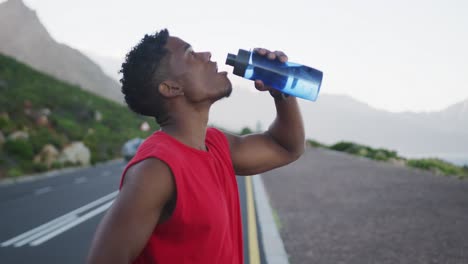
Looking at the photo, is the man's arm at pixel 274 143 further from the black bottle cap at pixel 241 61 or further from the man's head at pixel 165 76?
the man's head at pixel 165 76

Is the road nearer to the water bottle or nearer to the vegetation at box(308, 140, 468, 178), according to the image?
the water bottle

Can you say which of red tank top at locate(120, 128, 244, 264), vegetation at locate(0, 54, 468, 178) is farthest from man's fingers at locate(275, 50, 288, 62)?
vegetation at locate(0, 54, 468, 178)

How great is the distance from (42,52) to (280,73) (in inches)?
4927

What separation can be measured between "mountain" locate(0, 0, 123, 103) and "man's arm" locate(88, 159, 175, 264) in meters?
112

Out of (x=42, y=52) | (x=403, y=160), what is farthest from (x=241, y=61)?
(x=42, y=52)

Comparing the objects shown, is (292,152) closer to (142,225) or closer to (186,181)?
(186,181)

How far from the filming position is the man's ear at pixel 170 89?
1.96 meters

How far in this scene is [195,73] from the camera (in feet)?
6.62

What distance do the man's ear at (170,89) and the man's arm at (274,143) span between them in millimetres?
466

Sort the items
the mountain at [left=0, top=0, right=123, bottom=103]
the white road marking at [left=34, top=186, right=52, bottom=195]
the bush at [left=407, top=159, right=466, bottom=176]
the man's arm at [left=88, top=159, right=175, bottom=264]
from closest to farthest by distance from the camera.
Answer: the man's arm at [left=88, top=159, right=175, bottom=264] < the white road marking at [left=34, top=186, right=52, bottom=195] < the bush at [left=407, top=159, right=466, bottom=176] < the mountain at [left=0, top=0, right=123, bottom=103]

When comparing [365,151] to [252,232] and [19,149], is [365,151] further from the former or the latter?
[252,232]

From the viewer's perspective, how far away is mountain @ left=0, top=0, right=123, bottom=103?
112688mm

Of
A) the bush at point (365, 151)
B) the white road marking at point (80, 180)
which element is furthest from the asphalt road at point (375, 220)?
the bush at point (365, 151)

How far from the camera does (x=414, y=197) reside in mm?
10125
